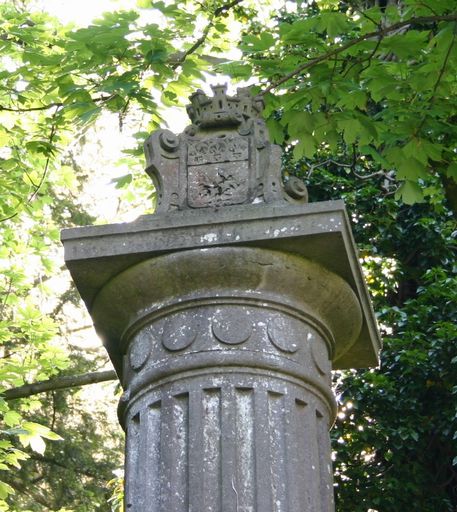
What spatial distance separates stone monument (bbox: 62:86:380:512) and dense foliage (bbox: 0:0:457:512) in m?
1.12

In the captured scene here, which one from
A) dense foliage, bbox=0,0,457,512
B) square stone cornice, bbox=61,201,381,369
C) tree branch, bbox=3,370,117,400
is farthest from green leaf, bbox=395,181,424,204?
tree branch, bbox=3,370,117,400

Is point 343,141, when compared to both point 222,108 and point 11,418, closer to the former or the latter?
point 11,418

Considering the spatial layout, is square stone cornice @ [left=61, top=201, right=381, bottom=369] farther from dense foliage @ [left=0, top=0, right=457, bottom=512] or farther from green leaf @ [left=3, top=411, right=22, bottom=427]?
green leaf @ [left=3, top=411, right=22, bottom=427]

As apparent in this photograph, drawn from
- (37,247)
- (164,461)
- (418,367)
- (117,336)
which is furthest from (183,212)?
(37,247)

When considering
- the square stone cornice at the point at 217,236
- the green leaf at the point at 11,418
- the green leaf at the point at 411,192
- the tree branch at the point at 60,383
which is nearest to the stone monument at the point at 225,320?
the square stone cornice at the point at 217,236

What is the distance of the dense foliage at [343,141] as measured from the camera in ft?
17.0

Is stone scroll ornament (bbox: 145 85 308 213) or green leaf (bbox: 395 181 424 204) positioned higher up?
green leaf (bbox: 395 181 424 204)

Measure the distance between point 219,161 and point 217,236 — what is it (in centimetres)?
43

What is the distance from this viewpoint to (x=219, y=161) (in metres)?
4.13

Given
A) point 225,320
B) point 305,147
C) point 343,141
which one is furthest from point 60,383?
point 225,320

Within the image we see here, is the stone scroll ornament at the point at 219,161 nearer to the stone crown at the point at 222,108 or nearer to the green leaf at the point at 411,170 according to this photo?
the stone crown at the point at 222,108

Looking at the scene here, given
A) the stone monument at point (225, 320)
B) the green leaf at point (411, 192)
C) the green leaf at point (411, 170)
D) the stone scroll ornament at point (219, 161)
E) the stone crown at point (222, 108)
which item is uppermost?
the green leaf at point (411, 170)

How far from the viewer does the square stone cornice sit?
12.3 feet

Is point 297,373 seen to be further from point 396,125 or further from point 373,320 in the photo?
point 396,125
